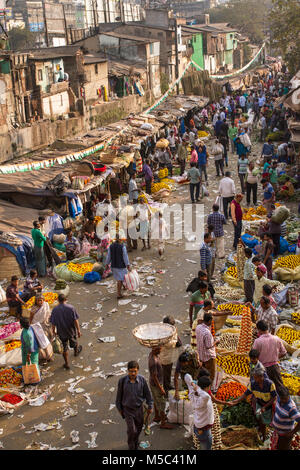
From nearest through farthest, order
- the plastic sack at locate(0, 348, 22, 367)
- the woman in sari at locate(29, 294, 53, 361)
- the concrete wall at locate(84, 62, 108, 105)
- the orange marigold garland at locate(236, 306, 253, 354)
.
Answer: the orange marigold garland at locate(236, 306, 253, 354), the woman in sari at locate(29, 294, 53, 361), the plastic sack at locate(0, 348, 22, 367), the concrete wall at locate(84, 62, 108, 105)

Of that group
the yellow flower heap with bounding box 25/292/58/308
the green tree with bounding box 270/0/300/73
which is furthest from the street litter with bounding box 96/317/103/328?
the green tree with bounding box 270/0/300/73

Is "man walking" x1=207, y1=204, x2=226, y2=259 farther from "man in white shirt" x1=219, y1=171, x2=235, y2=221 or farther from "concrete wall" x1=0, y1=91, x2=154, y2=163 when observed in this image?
"concrete wall" x1=0, y1=91, x2=154, y2=163

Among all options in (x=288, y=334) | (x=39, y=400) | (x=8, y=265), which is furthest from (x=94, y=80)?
(x=39, y=400)

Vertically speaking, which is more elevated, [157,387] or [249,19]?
[249,19]

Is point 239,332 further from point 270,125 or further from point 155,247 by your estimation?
point 270,125

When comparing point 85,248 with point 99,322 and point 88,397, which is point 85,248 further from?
point 88,397

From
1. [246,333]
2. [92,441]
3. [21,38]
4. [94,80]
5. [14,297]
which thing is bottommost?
[92,441]

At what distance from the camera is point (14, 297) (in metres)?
10.8

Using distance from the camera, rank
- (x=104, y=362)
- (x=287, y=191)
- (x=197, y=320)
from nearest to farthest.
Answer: (x=197, y=320) → (x=104, y=362) → (x=287, y=191)

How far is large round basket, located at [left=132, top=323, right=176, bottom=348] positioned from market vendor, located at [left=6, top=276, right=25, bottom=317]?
12.8 ft

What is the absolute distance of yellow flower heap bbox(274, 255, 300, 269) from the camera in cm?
1202

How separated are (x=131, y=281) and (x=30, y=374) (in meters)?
3.57

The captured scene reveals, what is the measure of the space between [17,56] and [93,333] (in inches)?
717
